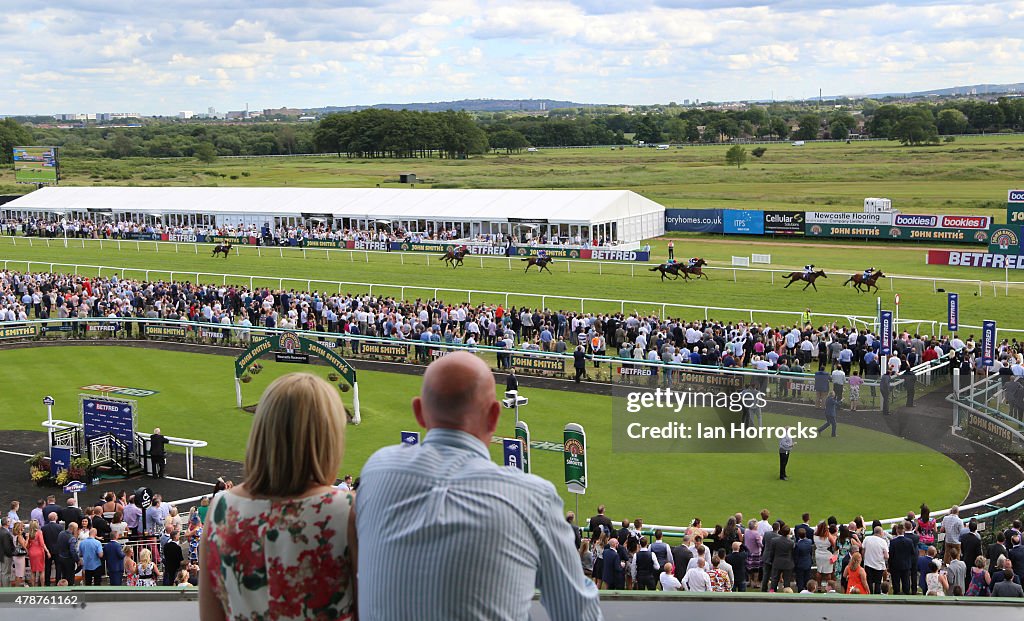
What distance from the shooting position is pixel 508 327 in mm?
27859

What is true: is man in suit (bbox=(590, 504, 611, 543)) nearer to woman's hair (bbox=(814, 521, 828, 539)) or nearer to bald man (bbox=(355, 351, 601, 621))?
woman's hair (bbox=(814, 521, 828, 539))

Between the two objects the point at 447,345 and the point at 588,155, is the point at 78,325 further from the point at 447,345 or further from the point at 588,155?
the point at 588,155

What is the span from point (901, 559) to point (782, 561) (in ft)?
4.03

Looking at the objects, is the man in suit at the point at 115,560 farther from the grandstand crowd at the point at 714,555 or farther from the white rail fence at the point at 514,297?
the white rail fence at the point at 514,297

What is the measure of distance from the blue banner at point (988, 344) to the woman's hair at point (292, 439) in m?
21.0

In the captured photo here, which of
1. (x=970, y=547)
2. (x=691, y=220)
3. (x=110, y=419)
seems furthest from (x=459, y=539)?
(x=691, y=220)

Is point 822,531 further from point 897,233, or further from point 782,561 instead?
point 897,233

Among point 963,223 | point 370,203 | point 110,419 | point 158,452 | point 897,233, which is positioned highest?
point 370,203

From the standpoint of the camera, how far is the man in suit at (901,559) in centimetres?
1122

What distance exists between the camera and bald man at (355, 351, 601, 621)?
212cm

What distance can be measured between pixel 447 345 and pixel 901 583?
1527cm

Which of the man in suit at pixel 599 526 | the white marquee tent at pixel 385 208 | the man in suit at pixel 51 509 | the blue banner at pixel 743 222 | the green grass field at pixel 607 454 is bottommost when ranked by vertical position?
the green grass field at pixel 607 454

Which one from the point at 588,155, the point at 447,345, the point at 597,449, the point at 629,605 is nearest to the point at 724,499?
the point at 597,449

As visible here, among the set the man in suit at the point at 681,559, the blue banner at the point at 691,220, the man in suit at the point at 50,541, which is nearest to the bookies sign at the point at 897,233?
the blue banner at the point at 691,220
